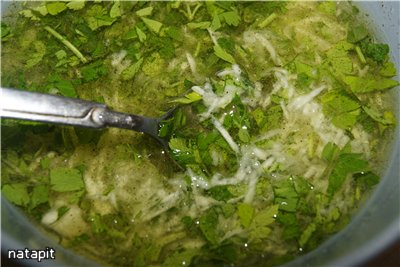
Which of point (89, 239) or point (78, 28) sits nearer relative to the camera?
point (89, 239)

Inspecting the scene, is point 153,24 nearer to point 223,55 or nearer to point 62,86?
point 223,55

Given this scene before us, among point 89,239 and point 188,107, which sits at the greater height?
point 188,107

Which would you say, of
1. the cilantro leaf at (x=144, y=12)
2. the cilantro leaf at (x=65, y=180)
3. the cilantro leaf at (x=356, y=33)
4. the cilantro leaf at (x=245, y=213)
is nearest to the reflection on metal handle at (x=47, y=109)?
the cilantro leaf at (x=65, y=180)

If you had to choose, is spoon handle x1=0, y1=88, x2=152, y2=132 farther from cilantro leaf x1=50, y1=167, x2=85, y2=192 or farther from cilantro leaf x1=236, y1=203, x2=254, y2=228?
cilantro leaf x1=236, y1=203, x2=254, y2=228

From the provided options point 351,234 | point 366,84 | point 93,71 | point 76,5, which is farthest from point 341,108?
point 76,5

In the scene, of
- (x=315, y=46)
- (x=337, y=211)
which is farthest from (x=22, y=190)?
(x=315, y=46)

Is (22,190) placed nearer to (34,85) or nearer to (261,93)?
(34,85)
